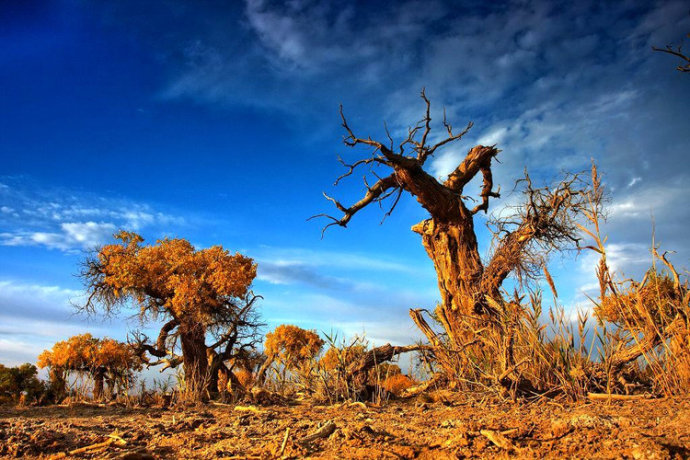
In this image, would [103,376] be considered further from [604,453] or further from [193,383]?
[604,453]

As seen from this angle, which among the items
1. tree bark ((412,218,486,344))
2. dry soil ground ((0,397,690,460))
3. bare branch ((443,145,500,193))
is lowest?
dry soil ground ((0,397,690,460))

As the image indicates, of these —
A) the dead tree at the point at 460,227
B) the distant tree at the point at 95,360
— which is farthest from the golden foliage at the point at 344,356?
the distant tree at the point at 95,360

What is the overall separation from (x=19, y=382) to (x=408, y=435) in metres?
12.4

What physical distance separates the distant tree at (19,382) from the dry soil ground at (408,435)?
791 cm

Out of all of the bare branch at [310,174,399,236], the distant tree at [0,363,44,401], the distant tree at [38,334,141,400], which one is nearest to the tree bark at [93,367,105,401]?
the distant tree at [38,334,141,400]

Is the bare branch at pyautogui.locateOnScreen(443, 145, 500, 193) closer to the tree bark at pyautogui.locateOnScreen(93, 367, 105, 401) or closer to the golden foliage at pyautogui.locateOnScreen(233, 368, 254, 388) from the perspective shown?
the golden foliage at pyautogui.locateOnScreen(233, 368, 254, 388)

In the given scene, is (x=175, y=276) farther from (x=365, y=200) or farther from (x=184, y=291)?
(x=365, y=200)

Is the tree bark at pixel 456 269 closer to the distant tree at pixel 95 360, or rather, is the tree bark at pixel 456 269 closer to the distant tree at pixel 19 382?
the distant tree at pixel 95 360

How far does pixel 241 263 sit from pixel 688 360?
33.6ft

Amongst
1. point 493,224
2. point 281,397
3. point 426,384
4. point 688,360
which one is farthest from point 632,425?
point 493,224

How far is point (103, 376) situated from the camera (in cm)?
1379

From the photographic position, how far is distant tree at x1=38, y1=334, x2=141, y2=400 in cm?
1291

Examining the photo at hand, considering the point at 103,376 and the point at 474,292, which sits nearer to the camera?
the point at 474,292

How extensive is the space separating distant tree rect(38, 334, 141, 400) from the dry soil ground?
8.73m
